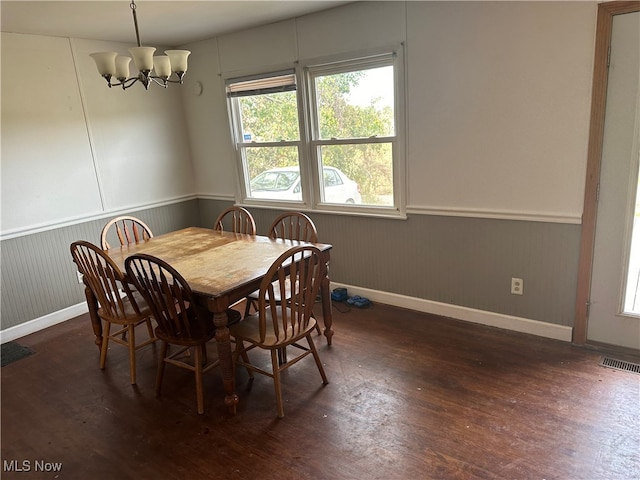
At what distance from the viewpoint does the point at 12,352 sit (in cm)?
311

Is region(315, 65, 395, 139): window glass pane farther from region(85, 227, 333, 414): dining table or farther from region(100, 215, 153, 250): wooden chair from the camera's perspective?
region(100, 215, 153, 250): wooden chair

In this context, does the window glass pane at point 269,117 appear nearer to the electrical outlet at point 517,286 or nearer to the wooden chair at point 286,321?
the wooden chair at point 286,321

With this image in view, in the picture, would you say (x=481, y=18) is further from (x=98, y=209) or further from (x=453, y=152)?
(x=98, y=209)

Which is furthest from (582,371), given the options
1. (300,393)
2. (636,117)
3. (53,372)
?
(53,372)

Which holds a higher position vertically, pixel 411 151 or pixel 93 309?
pixel 411 151

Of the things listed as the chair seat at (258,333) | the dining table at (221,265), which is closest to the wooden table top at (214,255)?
the dining table at (221,265)

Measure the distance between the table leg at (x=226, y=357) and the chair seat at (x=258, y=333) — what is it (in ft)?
0.35

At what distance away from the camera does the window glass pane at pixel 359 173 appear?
3.31 meters

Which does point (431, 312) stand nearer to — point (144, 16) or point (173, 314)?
point (173, 314)

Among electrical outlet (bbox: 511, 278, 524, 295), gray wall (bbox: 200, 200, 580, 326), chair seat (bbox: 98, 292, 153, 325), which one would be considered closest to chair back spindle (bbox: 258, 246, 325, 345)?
chair seat (bbox: 98, 292, 153, 325)

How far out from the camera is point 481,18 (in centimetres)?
262

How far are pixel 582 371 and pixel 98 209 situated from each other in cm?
389

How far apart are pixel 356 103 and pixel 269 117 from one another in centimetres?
95
